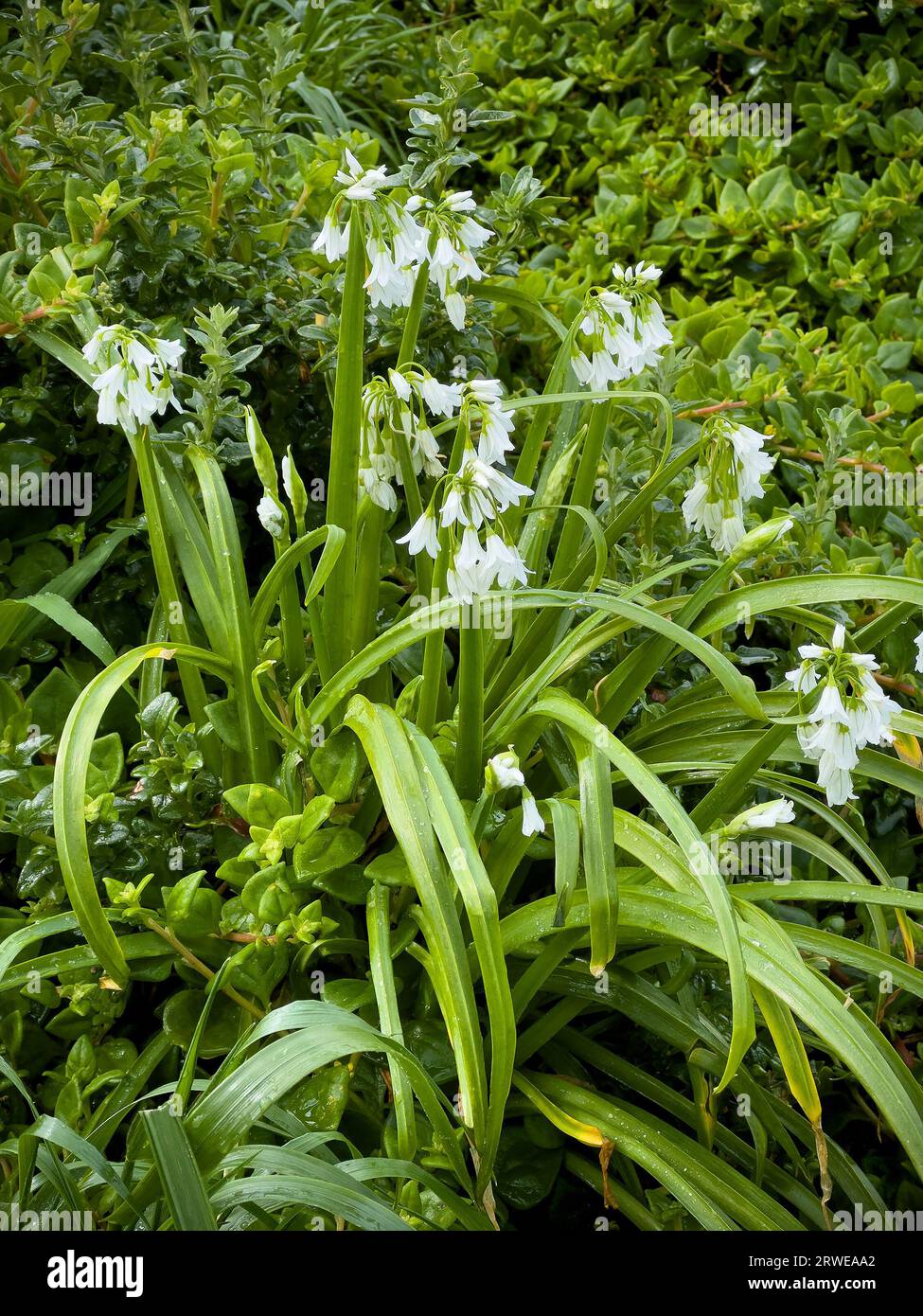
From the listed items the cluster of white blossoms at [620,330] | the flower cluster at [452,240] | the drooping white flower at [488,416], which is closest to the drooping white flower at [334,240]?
the flower cluster at [452,240]

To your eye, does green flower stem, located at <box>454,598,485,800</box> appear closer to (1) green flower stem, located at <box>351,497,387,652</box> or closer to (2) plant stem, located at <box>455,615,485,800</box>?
(2) plant stem, located at <box>455,615,485,800</box>

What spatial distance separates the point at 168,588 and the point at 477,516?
26.8 inches

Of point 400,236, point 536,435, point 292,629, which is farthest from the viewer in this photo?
point 536,435

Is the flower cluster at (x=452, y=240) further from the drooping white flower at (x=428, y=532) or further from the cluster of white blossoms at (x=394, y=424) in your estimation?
the drooping white flower at (x=428, y=532)

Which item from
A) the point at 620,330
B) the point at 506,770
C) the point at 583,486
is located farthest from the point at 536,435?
the point at 506,770

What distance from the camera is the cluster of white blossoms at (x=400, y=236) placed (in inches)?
60.4

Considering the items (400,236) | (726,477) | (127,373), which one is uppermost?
(400,236)

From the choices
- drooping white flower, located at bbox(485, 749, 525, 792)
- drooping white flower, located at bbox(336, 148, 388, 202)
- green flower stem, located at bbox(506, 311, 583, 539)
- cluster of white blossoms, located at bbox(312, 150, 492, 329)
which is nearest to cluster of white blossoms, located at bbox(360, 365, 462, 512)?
cluster of white blossoms, located at bbox(312, 150, 492, 329)

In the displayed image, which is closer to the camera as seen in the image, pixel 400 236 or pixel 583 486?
pixel 400 236

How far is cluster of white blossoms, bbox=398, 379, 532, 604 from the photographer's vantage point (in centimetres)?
143

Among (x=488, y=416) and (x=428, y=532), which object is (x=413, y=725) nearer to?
(x=428, y=532)

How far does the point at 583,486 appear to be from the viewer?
1.89m

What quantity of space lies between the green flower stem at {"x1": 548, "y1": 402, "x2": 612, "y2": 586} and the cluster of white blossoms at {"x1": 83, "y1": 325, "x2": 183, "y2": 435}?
649 mm
